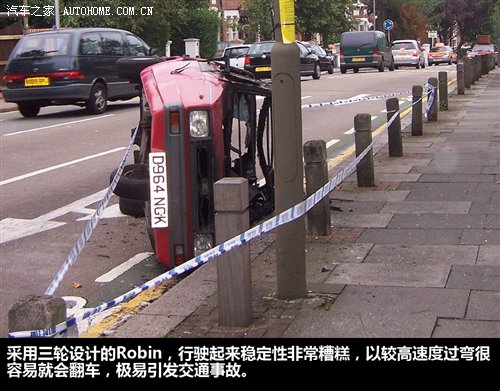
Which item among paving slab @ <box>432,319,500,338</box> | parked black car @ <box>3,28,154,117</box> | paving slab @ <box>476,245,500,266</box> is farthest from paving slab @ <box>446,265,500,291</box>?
parked black car @ <box>3,28,154,117</box>

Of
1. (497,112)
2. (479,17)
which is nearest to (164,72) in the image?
(497,112)

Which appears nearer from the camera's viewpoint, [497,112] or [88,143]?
[88,143]

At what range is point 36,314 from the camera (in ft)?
12.0

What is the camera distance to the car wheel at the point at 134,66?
7.98m

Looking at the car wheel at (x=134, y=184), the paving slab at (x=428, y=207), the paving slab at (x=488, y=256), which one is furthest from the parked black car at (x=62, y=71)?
the paving slab at (x=488, y=256)

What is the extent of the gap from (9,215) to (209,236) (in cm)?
318

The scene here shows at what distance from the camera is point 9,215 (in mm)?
8586

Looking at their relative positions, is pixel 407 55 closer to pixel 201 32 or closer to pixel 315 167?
pixel 201 32

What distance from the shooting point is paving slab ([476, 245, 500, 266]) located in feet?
19.9

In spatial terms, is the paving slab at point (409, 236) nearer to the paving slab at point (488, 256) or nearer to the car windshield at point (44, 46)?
the paving slab at point (488, 256)

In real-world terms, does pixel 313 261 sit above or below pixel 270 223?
below

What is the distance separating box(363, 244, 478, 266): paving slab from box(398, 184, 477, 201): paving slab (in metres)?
1.97

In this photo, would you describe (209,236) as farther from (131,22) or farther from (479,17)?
(479,17)

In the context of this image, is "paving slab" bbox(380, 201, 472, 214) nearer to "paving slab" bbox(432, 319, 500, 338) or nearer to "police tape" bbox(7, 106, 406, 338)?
"police tape" bbox(7, 106, 406, 338)
